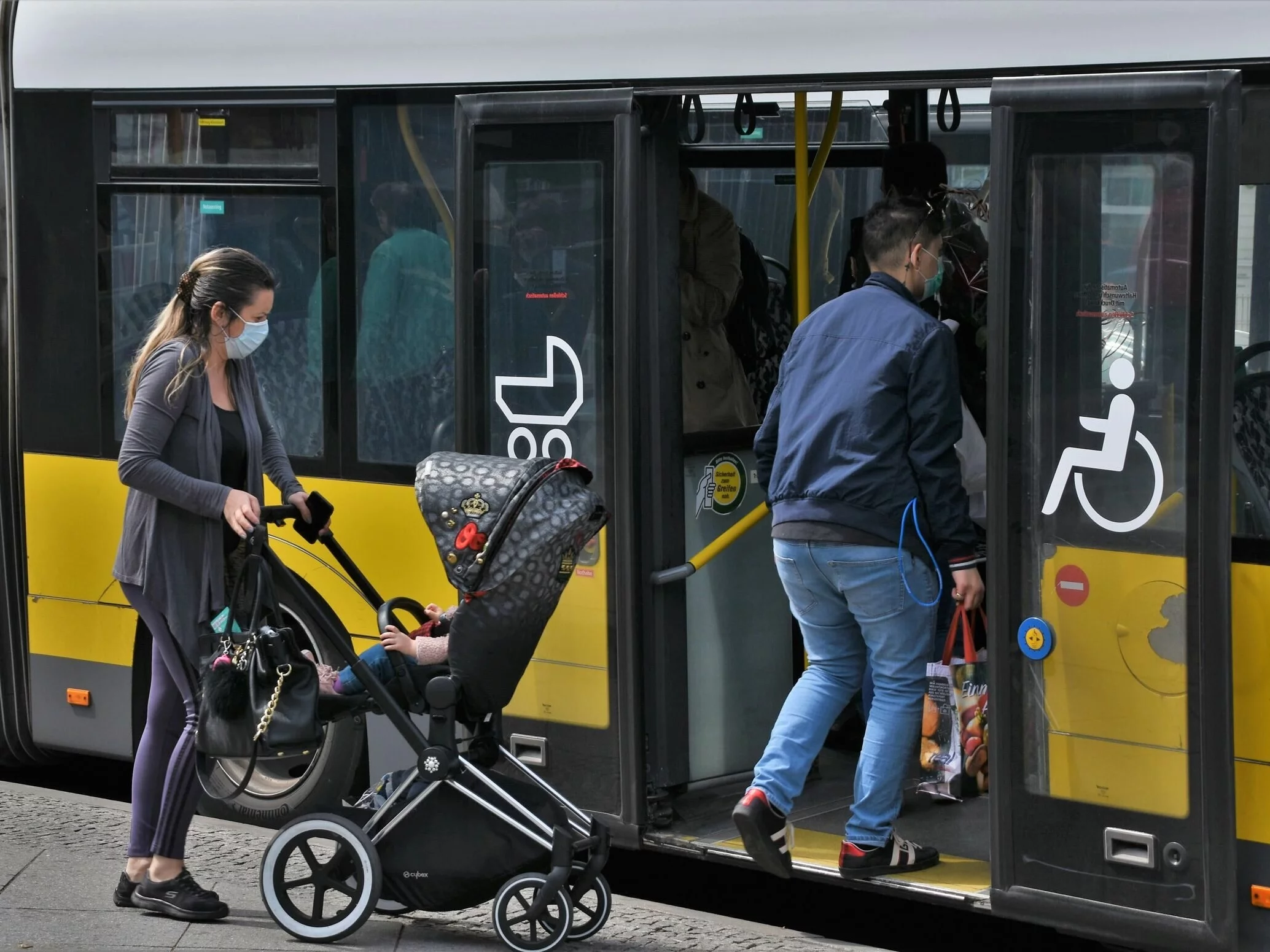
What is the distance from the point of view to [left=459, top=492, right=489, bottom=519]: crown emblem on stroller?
15.9ft

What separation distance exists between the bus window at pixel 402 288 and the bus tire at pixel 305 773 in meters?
0.69

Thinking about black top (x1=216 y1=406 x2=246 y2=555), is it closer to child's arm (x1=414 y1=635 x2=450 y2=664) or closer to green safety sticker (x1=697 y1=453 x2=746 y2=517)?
child's arm (x1=414 y1=635 x2=450 y2=664)

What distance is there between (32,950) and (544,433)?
205 cm

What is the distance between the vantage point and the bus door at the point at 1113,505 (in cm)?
444

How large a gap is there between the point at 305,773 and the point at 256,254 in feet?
5.82

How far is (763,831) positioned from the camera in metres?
5.16

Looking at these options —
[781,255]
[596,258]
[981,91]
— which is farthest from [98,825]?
[981,91]

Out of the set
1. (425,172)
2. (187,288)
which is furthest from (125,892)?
(425,172)

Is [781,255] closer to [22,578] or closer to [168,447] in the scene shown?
[168,447]

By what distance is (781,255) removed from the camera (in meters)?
6.78

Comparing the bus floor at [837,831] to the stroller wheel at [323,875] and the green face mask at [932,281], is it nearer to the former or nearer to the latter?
the stroller wheel at [323,875]

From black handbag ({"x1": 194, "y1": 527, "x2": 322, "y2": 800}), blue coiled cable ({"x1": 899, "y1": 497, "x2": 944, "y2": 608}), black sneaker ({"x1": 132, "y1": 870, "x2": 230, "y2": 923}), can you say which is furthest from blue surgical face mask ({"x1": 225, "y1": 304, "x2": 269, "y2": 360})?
blue coiled cable ({"x1": 899, "y1": 497, "x2": 944, "y2": 608})

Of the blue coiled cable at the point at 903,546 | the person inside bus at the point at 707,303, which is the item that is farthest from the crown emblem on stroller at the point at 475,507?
the person inside bus at the point at 707,303

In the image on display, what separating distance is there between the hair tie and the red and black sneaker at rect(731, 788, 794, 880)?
2.08 meters
